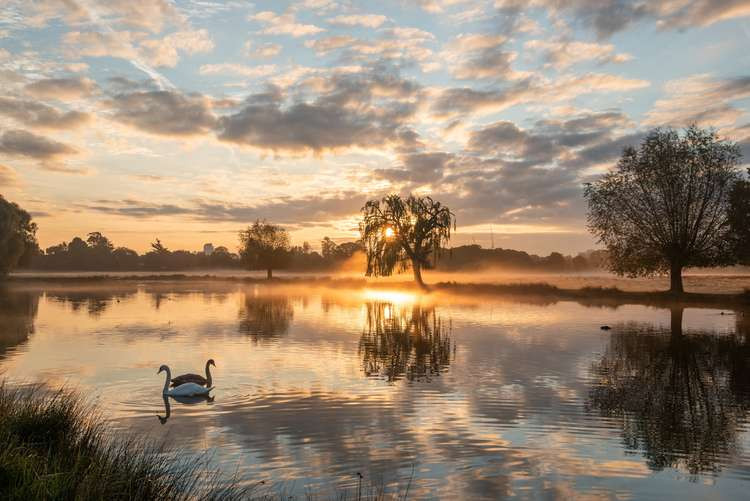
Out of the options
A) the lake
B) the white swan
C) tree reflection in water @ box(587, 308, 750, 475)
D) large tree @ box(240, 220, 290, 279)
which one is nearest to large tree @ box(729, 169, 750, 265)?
the lake

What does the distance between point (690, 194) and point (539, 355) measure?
34034 mm

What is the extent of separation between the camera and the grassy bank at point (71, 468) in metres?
6.80

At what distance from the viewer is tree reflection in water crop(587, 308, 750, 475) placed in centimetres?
1083

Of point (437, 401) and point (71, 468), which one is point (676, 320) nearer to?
point (437, 401)

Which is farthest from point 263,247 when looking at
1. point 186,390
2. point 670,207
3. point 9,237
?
point 186,390

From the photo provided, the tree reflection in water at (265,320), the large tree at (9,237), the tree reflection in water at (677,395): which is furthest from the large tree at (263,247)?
the tree reflection in water at (677,395)

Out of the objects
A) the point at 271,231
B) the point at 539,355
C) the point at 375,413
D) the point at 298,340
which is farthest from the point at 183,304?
the point at 271,231

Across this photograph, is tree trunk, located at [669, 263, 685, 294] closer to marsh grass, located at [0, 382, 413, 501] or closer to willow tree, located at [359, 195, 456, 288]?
willow tree, located at [359, 195, 456, 288]

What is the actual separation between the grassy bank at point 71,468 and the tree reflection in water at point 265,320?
51.2ft

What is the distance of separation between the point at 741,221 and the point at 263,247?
74.0 meters

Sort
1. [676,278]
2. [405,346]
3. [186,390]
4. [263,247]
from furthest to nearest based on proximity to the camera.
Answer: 1. [263,247]
2. [676,278]
3. [405,346]
4. [186,390]

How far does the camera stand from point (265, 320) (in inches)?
1346

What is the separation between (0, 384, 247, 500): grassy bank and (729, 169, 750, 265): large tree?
158 feet

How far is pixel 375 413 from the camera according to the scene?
43.4ft
